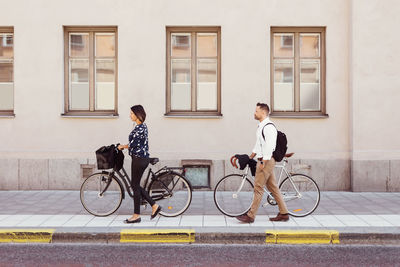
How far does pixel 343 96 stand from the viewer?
10172 mm

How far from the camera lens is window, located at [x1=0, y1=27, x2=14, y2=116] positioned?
1043 centimetres

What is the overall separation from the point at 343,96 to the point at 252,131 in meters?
2.19

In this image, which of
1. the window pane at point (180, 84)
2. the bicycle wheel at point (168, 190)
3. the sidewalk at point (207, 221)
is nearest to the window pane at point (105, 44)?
the window pane at point (180, 84)

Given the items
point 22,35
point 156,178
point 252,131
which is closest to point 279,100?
point 252,131

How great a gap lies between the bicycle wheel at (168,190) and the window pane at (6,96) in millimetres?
5037

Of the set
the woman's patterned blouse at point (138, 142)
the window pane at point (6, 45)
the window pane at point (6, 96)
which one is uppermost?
the window pane at point (6, 45)

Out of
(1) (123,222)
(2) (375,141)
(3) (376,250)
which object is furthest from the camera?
(2) (375,141)

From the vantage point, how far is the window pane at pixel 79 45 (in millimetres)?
10461

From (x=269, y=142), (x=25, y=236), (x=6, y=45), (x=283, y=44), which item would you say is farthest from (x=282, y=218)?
(x=6, y=45)

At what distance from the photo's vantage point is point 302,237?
20.2 feet

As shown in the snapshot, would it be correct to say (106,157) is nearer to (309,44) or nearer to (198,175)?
(198,175)

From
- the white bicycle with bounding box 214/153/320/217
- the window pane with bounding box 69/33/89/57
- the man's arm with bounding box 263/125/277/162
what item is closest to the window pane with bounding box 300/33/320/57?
the white bicycle with bounding box 214/153/320/217

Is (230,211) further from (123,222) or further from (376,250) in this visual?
(376,250)

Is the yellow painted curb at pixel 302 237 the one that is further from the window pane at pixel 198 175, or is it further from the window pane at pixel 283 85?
the window pane at pixel 283 85
